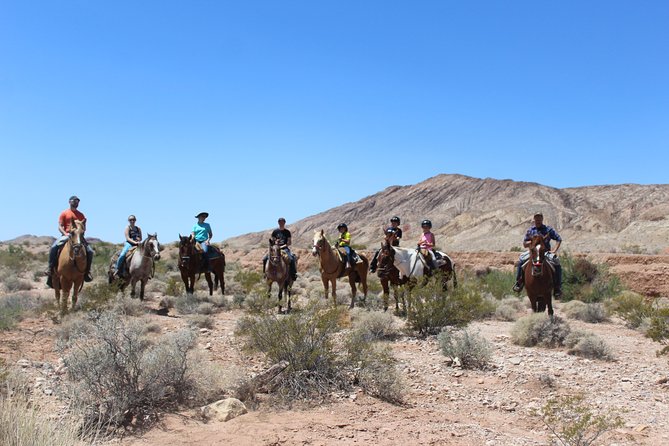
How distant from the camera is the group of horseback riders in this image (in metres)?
12.3

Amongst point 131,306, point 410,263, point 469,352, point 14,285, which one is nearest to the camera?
point 469,352

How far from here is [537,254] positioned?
452 inches

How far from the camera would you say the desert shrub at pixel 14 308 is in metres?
10.3

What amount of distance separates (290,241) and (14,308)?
6.77 meters

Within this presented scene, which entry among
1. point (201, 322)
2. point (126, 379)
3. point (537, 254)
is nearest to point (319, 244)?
point (201, 322)

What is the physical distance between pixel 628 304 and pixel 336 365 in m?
9.62

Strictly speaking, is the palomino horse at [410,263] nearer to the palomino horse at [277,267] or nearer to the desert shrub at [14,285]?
the palomino horse at [277,267]

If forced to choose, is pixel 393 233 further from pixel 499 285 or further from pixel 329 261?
pixel 499 285

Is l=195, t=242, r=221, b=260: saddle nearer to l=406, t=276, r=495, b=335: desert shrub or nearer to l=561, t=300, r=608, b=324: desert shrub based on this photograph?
l=406, t=276, r=495, b=335: desert shrub

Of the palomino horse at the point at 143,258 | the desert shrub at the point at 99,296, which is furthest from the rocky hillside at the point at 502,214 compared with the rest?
the desert shrub at the point at 99,296

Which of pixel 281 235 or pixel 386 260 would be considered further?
pixel 281 235

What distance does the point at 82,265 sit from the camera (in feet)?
39.3

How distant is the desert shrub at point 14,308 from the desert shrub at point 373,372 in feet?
21.4

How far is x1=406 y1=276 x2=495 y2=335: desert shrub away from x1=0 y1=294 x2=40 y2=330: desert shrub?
753 centimetres
